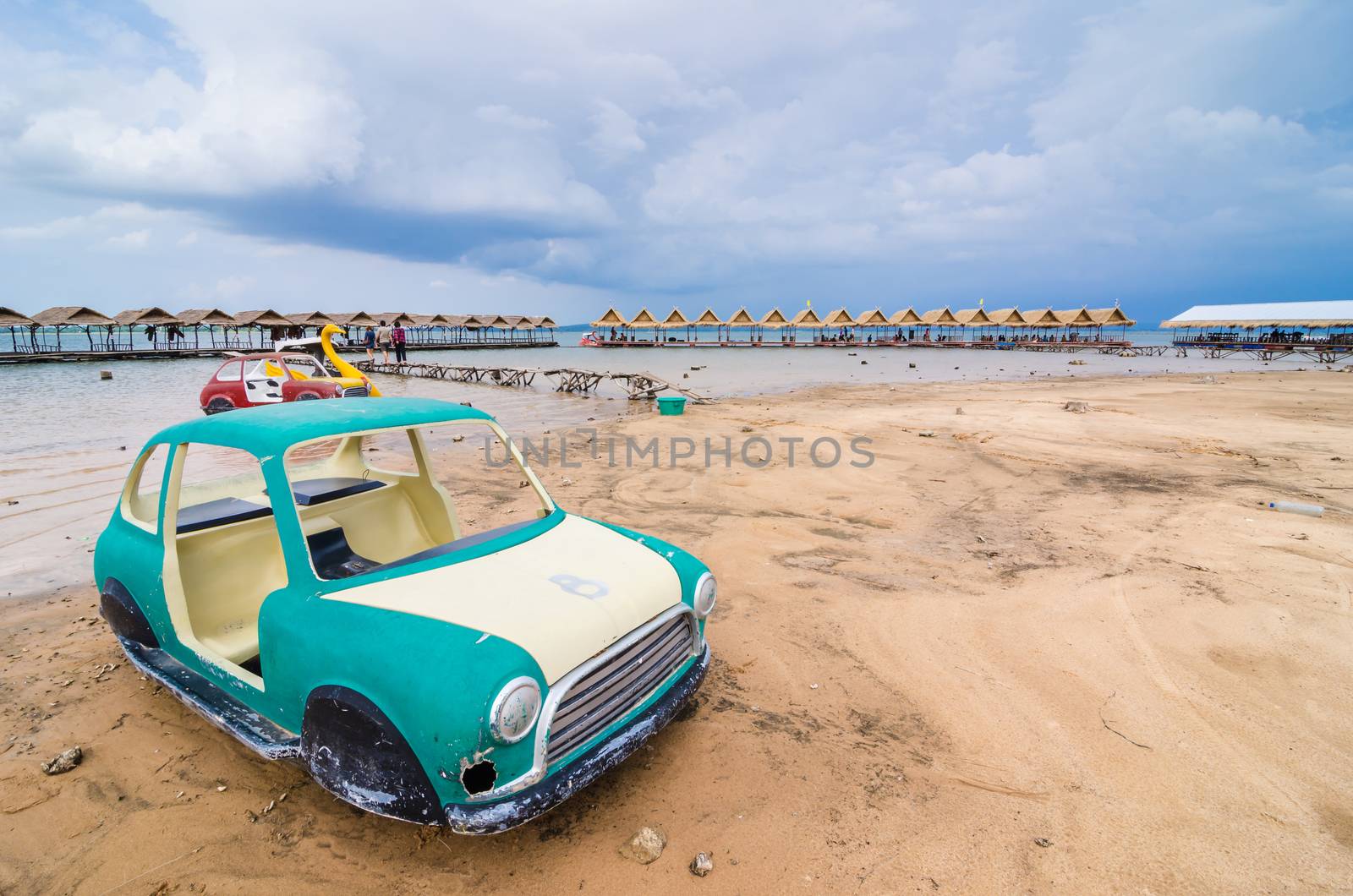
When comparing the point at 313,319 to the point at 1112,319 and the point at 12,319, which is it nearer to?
the point at 12,319

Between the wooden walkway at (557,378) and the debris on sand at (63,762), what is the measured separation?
16.6 meters

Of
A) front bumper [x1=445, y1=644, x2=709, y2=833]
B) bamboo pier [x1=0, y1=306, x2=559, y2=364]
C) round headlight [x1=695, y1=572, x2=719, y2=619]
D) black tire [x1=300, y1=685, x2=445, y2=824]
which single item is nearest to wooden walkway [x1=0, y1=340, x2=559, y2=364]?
bamboo pier [x1=0, y1=306, x2=559, y2=364]

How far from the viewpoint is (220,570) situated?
3.78 m

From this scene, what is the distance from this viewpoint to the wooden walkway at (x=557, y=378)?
68.2 ft

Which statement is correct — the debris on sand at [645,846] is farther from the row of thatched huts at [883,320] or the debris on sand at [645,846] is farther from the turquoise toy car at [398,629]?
A: the row of thatched huts at [883,320]

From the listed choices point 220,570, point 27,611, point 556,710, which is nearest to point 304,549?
point 556,710

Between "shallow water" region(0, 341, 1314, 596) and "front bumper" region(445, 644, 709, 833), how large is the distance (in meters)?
5.41

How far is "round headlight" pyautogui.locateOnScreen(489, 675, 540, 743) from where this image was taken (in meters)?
2.15

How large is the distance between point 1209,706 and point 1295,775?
0.55m

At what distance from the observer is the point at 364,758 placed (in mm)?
2346

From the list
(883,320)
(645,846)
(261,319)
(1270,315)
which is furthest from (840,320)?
(645,846)

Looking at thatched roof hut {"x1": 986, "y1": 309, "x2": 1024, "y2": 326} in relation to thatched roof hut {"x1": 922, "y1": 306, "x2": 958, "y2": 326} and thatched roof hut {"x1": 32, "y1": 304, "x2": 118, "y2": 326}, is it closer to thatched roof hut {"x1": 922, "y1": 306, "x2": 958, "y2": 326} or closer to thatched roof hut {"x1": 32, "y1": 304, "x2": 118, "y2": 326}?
thatched roof hut {"x1": 922, "y1": 306, "x2": 958, "y2": 326}

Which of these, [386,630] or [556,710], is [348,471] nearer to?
[386,630]

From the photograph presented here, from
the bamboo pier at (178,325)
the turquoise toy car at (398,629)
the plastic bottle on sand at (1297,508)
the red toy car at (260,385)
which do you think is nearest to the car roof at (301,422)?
the turquoise toy car at (398,629)
